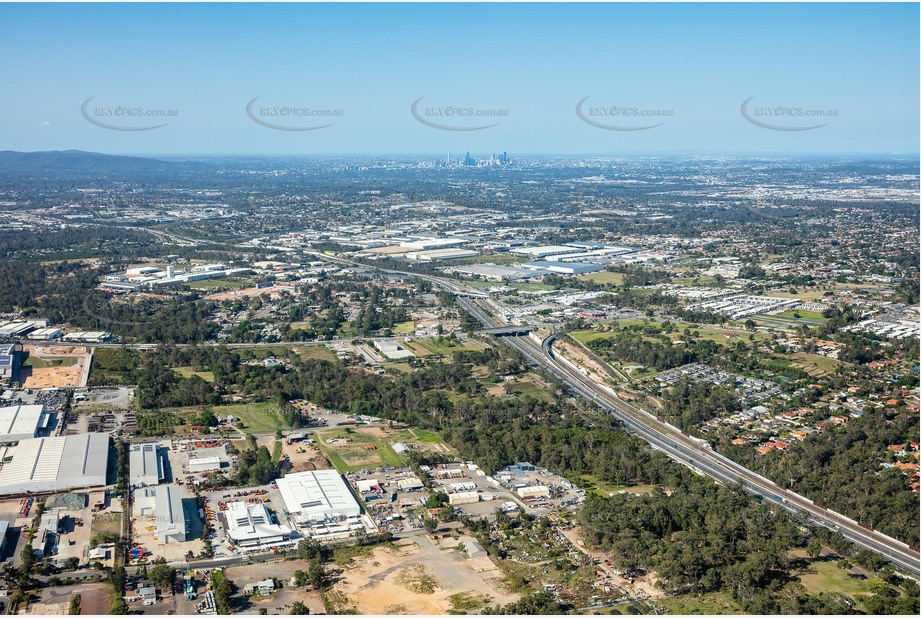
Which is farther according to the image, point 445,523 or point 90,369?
point 90,369

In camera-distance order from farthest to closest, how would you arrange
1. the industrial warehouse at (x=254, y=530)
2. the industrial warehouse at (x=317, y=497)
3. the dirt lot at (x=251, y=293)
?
the dirt lot at (x=251, y=293)
the industrial warehouse at (x=317, y=497)
the industrial warehouse at (x=254, y=530)

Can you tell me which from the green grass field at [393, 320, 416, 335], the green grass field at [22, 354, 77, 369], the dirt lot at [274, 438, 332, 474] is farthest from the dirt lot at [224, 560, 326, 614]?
the green grass field at [393, 320, 416, 335]

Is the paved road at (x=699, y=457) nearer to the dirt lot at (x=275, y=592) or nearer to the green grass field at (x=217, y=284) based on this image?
the dirt lot at (x=275, y=592)

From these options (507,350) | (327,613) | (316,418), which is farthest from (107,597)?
(507,350)

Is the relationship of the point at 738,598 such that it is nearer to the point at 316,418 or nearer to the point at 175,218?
the point at 316,418

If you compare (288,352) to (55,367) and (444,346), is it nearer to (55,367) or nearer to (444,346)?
(444,346)

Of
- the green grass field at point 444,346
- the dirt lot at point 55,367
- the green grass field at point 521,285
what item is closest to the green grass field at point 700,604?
the green grass field at point 444,346
